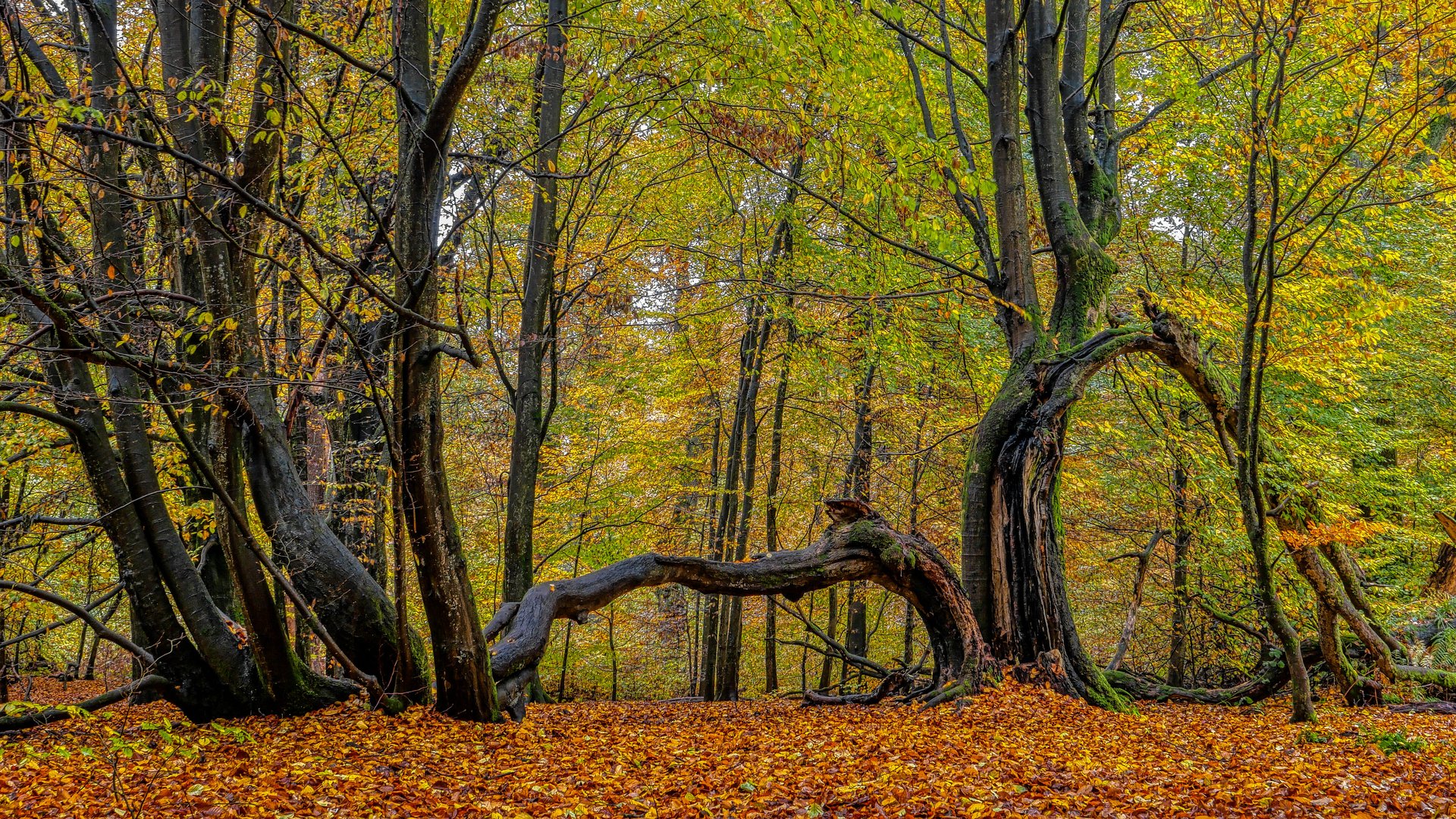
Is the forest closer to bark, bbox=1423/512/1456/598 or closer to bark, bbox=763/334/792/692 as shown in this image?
bark, bbox=763/334/792/692

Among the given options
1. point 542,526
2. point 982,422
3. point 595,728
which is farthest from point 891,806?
point 542,526

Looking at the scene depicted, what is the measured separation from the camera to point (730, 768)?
4234 millimetres

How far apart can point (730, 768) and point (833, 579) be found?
2.62 m

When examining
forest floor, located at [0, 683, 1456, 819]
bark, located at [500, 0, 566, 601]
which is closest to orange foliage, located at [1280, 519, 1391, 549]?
forest floor, located at [0, 683, 1456, 819]

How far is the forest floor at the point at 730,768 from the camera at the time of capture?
10.9ft

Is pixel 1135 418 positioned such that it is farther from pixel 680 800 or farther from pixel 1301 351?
pixel 680 800

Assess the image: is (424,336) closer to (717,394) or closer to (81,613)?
(81,613)

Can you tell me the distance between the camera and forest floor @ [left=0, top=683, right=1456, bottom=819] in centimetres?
333

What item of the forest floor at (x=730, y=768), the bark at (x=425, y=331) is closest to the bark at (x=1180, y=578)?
the forest floor at (x=730, y=768)

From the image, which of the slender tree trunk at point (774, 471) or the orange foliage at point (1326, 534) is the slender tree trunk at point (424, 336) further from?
the slender tree trunk at point (774, 471)

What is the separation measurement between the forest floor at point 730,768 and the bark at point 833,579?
747 mm

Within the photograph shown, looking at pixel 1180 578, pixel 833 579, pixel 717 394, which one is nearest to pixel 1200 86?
pixel 833 579

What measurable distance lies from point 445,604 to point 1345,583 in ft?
25.3

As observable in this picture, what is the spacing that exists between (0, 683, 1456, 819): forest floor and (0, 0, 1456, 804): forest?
0.04 m
